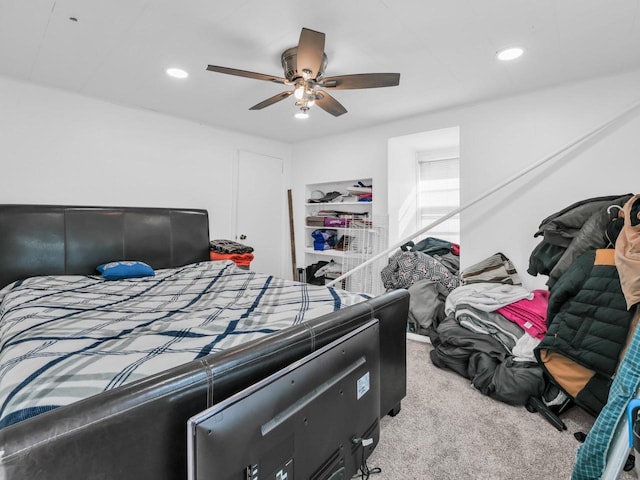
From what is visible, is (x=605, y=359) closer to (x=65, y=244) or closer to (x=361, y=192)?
(x=361, y=192)

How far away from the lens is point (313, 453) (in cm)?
109

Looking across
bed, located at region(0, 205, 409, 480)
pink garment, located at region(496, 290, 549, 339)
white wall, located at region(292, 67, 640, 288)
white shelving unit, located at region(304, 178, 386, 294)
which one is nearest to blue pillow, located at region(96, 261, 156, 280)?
bed, located at region(0, 205, 409, 480)

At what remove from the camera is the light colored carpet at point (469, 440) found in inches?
58.2

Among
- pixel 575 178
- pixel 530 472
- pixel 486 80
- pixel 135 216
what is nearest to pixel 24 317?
pixel 135 216

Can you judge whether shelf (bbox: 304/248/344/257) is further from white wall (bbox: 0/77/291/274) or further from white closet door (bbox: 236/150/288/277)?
white wall (bbox: 0/77/291/274)

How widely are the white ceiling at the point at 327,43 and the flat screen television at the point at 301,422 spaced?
70.7 inches

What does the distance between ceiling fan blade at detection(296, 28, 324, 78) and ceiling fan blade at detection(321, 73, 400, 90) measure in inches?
5.7

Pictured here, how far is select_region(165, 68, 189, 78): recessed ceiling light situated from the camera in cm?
249

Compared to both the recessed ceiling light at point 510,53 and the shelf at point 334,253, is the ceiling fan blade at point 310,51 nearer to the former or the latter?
the recessed ceiling light at point 510,53

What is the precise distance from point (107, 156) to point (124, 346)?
8.98 ft

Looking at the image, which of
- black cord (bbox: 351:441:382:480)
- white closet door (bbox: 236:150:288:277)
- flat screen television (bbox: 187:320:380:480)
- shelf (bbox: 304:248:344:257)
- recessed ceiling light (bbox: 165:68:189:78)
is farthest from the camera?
shelf (bbox: 304:248:344:257)

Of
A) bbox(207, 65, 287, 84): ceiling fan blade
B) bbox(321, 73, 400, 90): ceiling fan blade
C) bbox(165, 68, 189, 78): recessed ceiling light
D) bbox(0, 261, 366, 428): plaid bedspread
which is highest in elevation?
bbox(165, 68, 189, 78): recessed ceiling light

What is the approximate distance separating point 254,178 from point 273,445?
3.94 metres

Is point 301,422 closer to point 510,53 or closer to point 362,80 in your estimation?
point 362,80
